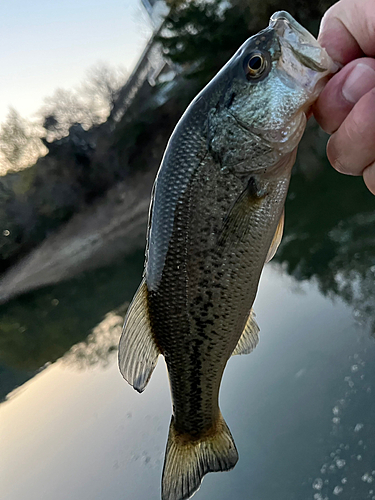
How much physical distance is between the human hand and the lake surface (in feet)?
11.2

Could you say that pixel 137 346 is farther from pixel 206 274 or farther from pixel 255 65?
pixel 255 65

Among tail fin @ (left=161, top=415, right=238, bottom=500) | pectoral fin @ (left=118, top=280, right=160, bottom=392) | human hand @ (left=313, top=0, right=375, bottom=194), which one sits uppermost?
human hand @ (left=313, top=0, right=375, bottom=194)

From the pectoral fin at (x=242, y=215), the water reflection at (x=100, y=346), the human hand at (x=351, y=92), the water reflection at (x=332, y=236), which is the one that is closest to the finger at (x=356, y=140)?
the human hand at (x=351, y=92)

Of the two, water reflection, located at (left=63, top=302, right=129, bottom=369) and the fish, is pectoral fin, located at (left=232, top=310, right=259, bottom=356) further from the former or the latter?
water reflection, located at (left=63, top=302, right=129, bottom=369)

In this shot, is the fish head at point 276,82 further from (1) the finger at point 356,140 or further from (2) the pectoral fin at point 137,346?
(2) the pectoral fin at point 137,346

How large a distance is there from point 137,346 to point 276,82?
1281 millimetres

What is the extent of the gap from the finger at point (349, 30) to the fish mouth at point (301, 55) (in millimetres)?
210

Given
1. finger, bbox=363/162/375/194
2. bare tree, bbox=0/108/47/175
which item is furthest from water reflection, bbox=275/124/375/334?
bare tree, bbox=0/108/47/175

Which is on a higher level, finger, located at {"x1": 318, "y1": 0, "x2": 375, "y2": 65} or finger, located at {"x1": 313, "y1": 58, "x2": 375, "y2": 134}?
finger, located at {"x1": 318, "y1": 0, "x2": 375, "y2": 65}

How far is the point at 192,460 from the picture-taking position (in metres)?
1.82

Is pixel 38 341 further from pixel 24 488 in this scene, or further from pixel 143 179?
pixel 143 179

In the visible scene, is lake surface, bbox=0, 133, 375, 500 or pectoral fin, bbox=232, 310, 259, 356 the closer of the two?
pectoral fin, bbox=232, 310, 259, 356

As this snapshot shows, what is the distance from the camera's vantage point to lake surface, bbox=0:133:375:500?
3.80 meters

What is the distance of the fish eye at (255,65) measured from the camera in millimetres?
1430
